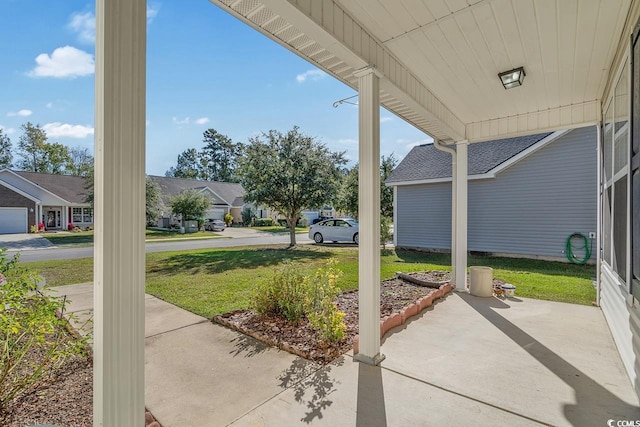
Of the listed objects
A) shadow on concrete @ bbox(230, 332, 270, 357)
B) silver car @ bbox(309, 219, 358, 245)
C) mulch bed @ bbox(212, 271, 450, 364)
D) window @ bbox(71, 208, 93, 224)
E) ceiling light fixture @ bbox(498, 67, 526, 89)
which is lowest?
shadow on concrete @ bbox(230, 332, 270, 357)

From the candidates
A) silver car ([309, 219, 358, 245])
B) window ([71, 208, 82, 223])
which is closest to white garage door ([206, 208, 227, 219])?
window ([71, 208, 82, 223])

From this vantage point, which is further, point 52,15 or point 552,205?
point 552,205

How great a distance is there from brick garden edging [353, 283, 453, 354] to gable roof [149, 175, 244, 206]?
82.2 ft

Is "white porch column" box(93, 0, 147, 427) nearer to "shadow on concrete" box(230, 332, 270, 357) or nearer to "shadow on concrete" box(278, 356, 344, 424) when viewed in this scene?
"shadow on concrete" box(278, 356, 344, 424)

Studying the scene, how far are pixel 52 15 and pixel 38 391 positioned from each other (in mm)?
2772

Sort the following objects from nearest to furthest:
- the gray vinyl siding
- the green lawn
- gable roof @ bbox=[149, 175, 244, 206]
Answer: the green lawn → the gray vinyl siding → gable roof @ bbox=[149, 175, 244, 206]

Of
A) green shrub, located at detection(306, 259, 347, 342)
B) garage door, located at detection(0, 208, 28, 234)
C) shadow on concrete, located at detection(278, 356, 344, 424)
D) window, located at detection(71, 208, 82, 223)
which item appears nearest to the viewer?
shadow on concrete, located at detection(278, 356, 344, 424)

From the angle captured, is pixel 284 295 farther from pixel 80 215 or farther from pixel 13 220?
pixel 80 215

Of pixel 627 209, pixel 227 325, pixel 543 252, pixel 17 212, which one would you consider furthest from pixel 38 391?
pixel 17 212

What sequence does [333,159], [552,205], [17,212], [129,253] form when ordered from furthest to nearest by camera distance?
[17,212]
[333,159]
[552,205]
[129,253]

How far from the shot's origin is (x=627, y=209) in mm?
2564

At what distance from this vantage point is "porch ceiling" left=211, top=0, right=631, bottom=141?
228 centimetres

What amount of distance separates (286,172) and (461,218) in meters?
7.37

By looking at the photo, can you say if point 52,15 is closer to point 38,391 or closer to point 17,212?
point 38,391
